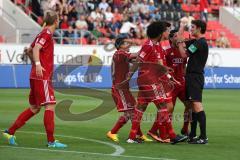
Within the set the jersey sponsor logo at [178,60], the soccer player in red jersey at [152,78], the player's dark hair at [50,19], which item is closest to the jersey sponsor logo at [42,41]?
the player's dark hair at [50,19]

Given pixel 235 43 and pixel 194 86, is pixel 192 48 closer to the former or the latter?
pixel 194 86

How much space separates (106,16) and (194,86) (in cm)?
2827

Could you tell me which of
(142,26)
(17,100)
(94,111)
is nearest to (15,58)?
(142,26)

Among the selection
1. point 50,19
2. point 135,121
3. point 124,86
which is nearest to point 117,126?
point 135,121

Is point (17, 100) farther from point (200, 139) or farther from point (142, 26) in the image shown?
point (142, 26)

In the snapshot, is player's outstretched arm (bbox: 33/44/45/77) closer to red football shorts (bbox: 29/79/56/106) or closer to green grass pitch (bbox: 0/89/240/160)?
red football shorts (bbox: 29/79/56/106)

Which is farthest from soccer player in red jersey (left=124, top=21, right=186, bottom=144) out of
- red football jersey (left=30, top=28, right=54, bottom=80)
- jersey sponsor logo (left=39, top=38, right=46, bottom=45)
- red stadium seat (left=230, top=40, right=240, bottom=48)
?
red stadium seat (left=230, top=40, right=240, bottom=48)

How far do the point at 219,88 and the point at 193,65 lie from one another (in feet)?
77.5

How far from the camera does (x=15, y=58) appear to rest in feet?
125

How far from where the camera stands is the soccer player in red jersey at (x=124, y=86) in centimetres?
1493

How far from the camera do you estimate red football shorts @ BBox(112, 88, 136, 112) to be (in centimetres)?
1497

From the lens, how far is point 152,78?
1445 cm

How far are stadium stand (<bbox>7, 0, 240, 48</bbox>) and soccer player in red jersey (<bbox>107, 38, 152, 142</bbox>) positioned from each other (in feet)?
76.6

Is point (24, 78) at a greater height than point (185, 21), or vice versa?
point (185, 21)
